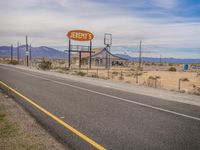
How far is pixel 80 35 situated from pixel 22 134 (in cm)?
4645

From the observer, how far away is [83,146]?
5086 mm

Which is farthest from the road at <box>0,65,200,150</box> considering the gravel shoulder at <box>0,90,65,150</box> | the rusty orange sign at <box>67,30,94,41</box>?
the rusty orange sign at <box>67,30,94,41</box>

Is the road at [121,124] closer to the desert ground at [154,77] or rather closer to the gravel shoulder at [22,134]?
the gravel shoulder at [22,134]

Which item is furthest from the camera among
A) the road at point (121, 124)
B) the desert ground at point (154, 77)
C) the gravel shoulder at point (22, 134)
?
the desert ground at point (154, 77)

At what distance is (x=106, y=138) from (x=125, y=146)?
0.65 metres

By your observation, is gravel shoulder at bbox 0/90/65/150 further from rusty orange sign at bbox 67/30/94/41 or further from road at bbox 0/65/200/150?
rusty orange sign at bbox 67/30/94/41

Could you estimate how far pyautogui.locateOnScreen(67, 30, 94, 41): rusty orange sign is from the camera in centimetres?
4994

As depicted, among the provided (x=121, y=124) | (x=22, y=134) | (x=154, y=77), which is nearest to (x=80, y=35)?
(x=154, y=77)

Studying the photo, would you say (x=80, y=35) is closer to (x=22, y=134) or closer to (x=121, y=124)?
(x=121, y=124)

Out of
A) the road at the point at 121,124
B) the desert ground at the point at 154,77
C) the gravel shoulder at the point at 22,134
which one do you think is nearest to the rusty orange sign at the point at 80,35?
the desert ground at the point at 154,77

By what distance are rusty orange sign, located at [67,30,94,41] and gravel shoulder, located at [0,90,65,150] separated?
142 feet

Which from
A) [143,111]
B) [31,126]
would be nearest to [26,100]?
[31,126]

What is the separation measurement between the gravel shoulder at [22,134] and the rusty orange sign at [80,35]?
43.2m

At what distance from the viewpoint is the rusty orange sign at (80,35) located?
49938 millimetres
